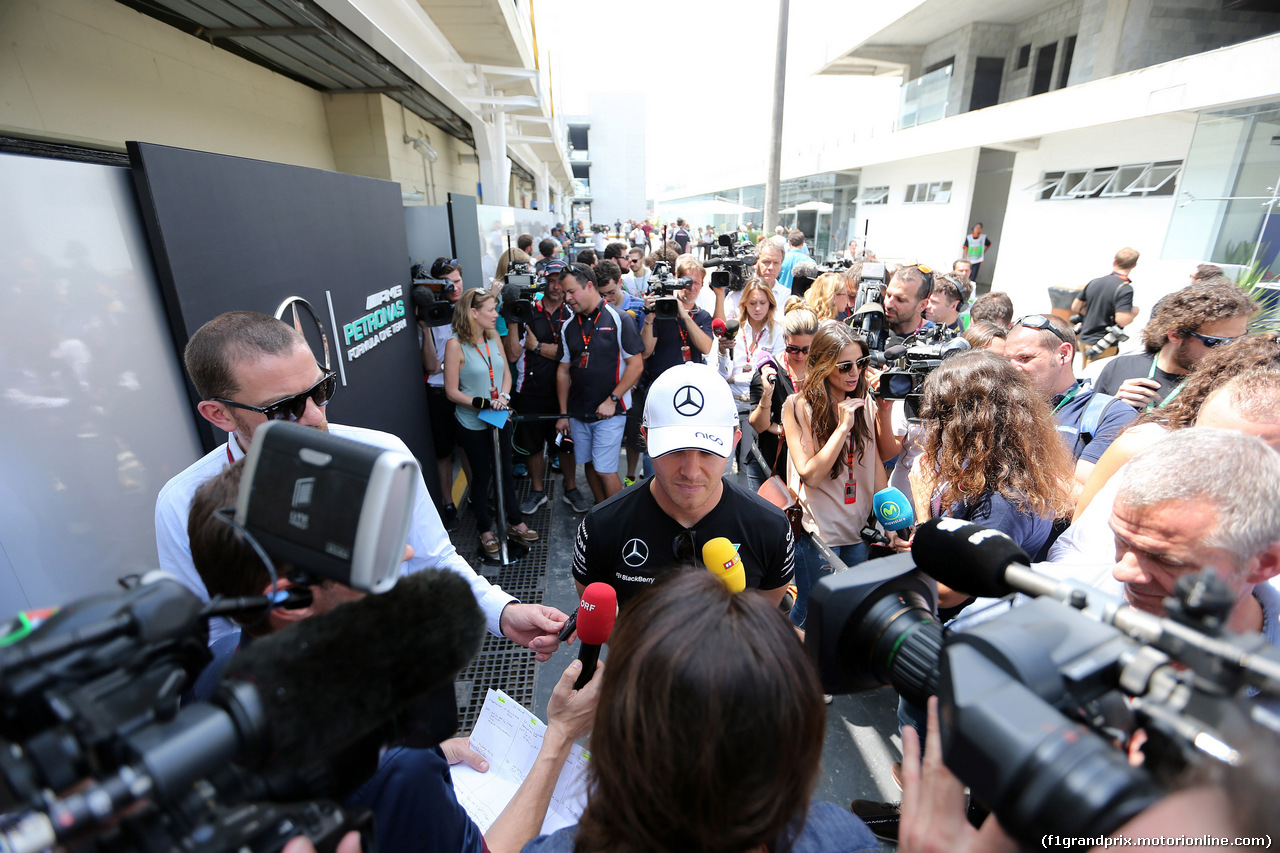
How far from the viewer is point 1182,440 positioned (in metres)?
1.57

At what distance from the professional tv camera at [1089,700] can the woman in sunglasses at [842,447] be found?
210 cm

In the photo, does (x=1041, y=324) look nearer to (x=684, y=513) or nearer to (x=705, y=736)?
(x=684, y=513)

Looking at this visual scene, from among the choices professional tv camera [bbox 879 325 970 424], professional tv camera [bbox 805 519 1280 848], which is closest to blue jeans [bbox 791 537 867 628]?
professional tv camera [bbox 879 325 970 424]

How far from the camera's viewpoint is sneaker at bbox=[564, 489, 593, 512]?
17.5ft

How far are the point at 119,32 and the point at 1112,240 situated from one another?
17.0 m

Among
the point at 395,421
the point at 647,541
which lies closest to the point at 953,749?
the point at 647,541

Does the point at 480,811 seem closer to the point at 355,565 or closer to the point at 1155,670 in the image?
the point at 355,565

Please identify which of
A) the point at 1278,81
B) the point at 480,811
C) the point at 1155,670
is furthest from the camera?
the point at 1278,81

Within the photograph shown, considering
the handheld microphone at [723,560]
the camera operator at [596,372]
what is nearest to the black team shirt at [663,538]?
the handheld microphone at [723,560]

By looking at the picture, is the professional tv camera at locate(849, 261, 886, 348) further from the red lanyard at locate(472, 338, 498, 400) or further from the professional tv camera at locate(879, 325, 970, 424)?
the red lanyard at locate(472, 338, 498, 400)

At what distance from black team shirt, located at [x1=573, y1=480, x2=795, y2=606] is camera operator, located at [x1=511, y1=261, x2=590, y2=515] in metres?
3.17

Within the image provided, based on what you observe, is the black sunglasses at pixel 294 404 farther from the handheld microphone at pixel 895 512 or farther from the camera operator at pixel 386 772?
the handheld microphone at pixel 895 512

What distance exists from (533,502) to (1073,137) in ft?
54.4

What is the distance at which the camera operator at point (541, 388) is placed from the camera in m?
5.21
